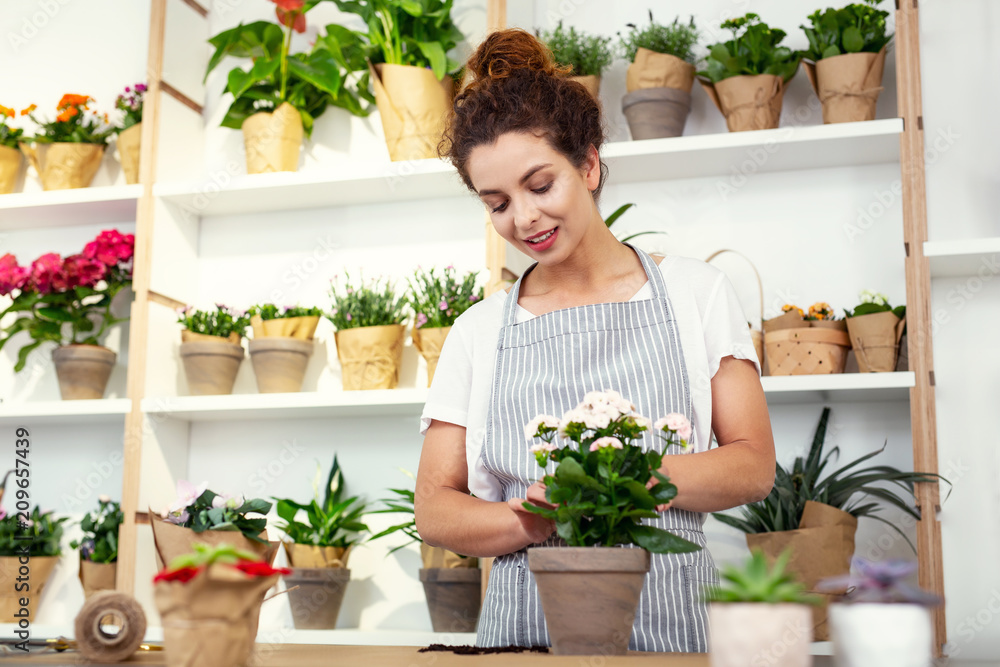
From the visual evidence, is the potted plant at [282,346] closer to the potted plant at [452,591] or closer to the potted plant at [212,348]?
the potted plant at [212,348]

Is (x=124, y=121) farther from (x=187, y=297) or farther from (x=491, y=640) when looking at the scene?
(x=491, y=640)

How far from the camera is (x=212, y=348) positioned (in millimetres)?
2697

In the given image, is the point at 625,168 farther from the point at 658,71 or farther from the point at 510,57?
the point at 510,57

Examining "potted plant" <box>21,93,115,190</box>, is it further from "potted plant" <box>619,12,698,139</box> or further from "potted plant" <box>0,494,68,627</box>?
"potted plant" <box>619,12,698,139</box>

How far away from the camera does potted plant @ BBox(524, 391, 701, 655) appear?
0.85 meters

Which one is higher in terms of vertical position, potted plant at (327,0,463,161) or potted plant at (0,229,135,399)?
potted plant at (327,0,463,161)

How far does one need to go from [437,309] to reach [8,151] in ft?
5.20

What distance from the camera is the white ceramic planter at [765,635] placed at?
593mm

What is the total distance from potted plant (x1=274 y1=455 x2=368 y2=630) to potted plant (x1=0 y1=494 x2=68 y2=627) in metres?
0.78

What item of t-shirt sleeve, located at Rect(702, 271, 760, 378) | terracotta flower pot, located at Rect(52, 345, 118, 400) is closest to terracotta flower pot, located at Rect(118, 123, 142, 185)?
terracotta flower pot, located at Rect(52, 345, 118, 400)

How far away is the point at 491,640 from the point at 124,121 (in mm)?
2215

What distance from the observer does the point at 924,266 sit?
218 centimetres

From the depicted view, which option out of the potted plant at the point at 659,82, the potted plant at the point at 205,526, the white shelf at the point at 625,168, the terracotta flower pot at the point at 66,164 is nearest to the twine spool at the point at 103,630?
the potted plant at the point at 205,526

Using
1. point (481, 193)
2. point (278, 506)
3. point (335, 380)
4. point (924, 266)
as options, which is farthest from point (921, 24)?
point (278, 506)
